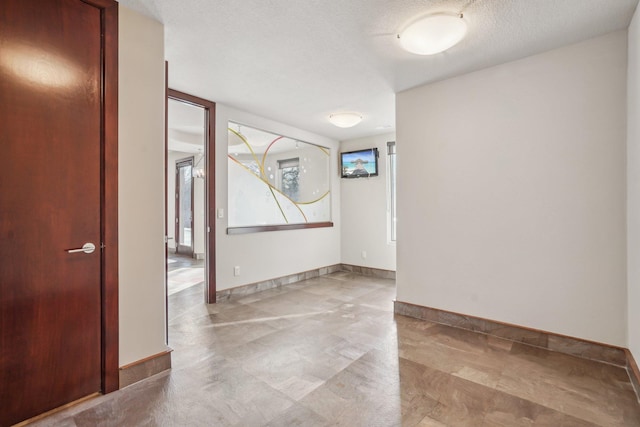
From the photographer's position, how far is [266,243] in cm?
463

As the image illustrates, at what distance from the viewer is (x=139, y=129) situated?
216cm

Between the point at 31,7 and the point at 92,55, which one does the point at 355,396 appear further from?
the point at 31,7

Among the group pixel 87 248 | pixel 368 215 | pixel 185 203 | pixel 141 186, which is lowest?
pixel 87 248

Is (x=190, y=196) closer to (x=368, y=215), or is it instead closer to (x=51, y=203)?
(x=368, y=215)

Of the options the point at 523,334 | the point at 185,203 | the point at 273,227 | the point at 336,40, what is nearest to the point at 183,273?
the point at 273,227

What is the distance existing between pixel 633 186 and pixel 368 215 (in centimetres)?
377

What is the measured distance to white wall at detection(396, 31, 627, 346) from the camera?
7.86ft

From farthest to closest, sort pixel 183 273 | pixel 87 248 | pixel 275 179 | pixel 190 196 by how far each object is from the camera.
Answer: pixel 190 196
pixel 183 273
pixel 275 179
pixel 87 248

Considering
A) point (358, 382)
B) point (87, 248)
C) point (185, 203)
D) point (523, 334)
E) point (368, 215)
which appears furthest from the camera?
point (185, 203)

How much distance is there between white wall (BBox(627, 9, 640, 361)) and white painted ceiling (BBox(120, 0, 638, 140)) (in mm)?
272

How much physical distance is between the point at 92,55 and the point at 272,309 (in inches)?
114

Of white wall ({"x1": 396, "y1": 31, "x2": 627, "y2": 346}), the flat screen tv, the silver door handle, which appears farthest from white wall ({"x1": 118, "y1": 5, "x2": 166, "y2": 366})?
the flat screen tv

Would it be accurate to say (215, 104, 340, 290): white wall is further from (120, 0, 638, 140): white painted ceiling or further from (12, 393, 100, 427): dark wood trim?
(12, 393, 100, 427): dark wood trim

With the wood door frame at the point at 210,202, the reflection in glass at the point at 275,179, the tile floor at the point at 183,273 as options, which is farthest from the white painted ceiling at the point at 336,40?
the tile floor at the point at 183,273
